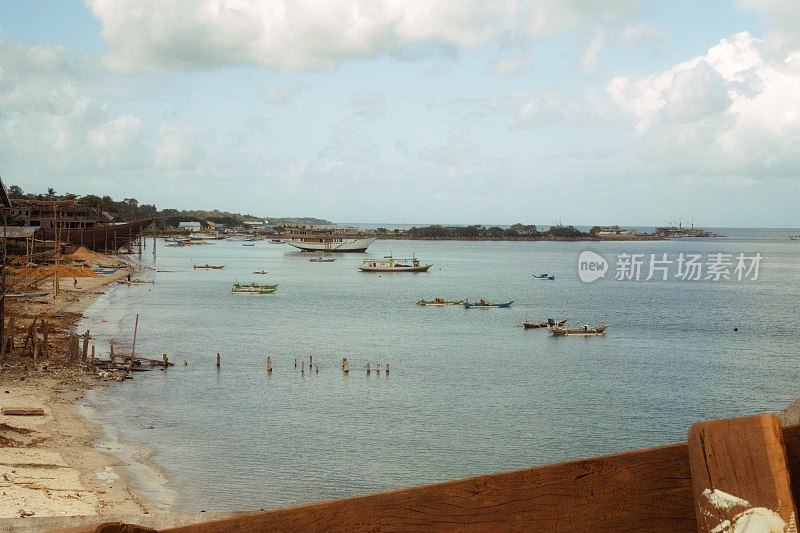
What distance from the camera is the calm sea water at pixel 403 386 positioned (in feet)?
77.1

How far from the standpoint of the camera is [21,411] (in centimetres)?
2356

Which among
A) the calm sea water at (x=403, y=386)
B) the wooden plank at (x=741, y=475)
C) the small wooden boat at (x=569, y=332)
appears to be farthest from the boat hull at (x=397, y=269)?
the wooden plank at (x=741, y=475)

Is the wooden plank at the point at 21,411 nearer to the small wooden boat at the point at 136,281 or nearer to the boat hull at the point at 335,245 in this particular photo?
the small wooden boat at the point at 136,281

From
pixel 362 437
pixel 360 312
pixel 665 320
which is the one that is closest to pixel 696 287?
pixel 665 320

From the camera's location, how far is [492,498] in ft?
5.46

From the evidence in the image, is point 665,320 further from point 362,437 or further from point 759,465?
point 759,465

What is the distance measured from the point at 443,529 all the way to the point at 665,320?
66.2 meters

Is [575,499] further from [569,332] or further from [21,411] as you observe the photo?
[569,332]

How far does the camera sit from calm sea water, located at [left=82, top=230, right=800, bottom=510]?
23.5 metres

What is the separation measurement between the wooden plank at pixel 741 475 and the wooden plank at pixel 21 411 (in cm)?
2503

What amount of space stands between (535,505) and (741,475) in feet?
1.31

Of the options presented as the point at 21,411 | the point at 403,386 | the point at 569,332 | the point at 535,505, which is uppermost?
the point at 535,505

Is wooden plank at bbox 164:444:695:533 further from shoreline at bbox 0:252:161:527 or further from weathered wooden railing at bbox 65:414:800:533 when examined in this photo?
shoreline at bbox 0:252:161:527

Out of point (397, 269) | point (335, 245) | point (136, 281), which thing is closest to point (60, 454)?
point (136, 281)
